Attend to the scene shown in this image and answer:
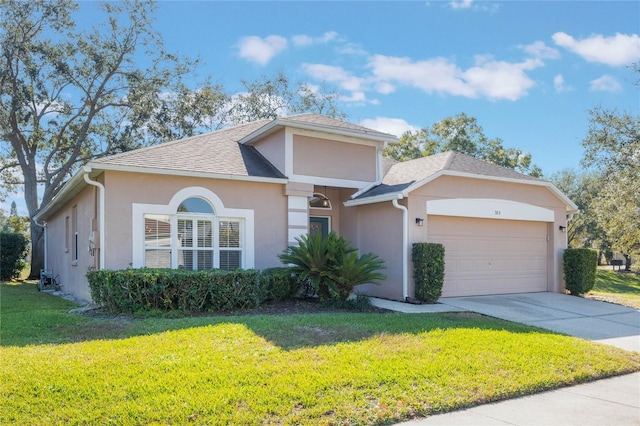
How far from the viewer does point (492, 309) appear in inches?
451

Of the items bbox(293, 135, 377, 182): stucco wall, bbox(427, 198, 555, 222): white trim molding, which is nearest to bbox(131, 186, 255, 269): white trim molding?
bbox(293, 135, 377, 182): stucco wall

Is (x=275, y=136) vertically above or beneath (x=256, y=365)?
above

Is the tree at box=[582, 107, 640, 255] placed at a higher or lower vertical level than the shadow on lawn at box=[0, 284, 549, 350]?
higher

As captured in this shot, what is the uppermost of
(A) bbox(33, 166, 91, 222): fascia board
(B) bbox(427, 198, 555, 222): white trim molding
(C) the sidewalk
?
(A) bbox(33, 166, 91, 222): fascia board

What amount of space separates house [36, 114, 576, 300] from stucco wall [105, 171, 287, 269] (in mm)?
25

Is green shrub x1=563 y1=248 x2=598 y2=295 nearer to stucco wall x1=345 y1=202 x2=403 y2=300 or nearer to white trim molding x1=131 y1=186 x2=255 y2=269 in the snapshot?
stucco wall x1=345 y1=202 x2=403 y2=300

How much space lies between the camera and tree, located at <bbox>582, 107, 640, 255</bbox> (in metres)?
22.5

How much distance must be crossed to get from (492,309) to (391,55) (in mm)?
8808

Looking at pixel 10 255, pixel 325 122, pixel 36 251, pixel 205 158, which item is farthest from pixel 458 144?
pixel 10 255

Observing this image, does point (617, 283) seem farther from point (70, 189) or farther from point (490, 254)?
point (70, 189)

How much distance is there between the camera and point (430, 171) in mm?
13648

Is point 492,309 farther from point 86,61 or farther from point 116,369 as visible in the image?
point 86,61

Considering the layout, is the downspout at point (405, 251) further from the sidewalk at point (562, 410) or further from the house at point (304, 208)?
the sidewalk at point (562, 410)

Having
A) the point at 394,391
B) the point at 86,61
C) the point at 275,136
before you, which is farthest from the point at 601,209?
the point at 86,61
